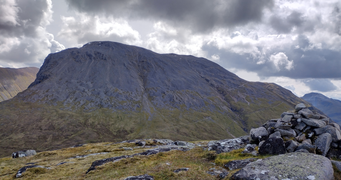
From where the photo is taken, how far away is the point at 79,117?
7741 inches

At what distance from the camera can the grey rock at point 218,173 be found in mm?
17175

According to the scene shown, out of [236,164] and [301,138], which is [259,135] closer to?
[301,138]

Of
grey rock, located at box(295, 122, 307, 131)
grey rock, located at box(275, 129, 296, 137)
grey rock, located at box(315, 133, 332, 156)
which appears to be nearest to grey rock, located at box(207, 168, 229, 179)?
grey rock, located at box(275, 129, 296, 137)

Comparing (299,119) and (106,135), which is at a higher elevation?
(299,119)

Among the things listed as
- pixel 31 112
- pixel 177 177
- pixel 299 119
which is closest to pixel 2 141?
pixel 31 112

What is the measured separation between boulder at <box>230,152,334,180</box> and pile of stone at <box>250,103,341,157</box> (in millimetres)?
5777

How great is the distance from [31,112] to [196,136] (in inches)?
7282

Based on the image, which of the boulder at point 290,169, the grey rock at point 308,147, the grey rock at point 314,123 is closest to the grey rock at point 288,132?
the grey rock at point 314,123

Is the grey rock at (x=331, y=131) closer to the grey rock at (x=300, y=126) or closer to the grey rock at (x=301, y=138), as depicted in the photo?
the grey rock at (x=300, y=126)

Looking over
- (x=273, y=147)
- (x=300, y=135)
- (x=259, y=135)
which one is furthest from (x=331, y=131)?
(x=273, y=147)

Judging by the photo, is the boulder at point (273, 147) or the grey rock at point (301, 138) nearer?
the boulder at point (273, 147)

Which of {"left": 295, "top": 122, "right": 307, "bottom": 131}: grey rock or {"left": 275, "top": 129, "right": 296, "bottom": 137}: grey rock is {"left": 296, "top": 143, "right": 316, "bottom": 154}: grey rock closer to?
{"left": 275, "top": 129, "right": 296, "bottom": 137}: grey rock

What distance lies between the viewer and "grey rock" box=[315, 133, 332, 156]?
865 inches

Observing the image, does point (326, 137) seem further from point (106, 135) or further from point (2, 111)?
point (2, 111)
